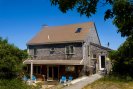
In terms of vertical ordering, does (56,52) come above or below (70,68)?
above

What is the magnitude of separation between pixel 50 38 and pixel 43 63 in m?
5.43

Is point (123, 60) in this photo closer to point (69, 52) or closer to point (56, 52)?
point (69, 52)

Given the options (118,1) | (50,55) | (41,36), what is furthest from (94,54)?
(118,1)

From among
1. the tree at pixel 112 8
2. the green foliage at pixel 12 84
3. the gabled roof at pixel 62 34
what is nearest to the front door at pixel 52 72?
the gabled roof at pixel 62 34

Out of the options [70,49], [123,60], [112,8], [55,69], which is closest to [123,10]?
[112,8]

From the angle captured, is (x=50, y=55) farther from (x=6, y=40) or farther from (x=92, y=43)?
(x=6, y=40)

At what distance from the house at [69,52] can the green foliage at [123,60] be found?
608 cm

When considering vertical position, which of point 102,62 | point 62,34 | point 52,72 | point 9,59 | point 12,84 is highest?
point 62,34

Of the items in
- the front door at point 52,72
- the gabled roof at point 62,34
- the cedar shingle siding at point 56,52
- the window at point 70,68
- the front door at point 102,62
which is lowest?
the front door at point 52,72

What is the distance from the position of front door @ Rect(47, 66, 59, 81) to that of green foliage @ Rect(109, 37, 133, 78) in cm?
1066

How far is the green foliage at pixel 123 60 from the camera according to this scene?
31091mm

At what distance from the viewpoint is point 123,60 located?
32.3 metres

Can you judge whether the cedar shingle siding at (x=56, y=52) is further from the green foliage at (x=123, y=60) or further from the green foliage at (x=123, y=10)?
the green foliage at (x=123, y=10)

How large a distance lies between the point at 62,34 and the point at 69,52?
15.0ft
